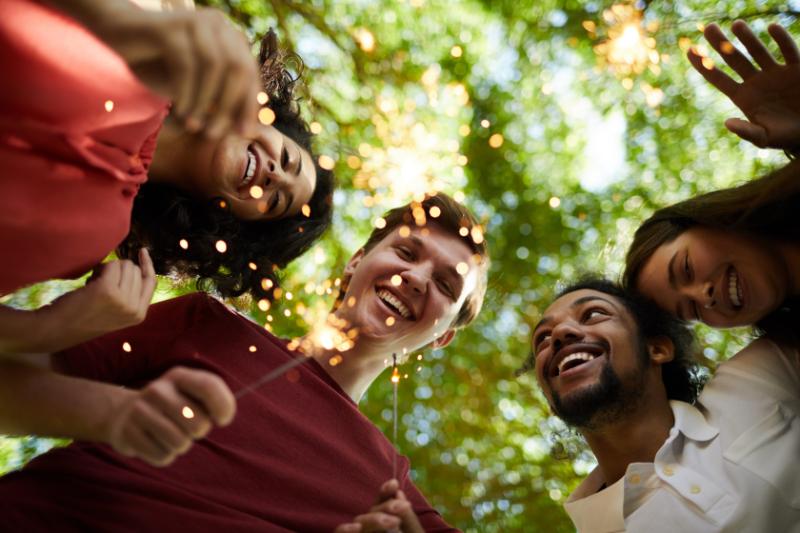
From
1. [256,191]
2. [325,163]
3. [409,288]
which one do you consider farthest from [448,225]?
[256,191]

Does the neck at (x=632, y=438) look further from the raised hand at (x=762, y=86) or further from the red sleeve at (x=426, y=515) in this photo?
the raised hand at (x=762, y=86)

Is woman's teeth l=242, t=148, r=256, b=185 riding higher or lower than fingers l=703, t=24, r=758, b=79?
lower

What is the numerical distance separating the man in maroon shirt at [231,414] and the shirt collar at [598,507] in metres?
0.63

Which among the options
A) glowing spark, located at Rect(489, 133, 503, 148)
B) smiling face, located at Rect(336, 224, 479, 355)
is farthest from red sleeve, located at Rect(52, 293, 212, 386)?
glowing spark, located at Rect(489, 133, 503, 148)

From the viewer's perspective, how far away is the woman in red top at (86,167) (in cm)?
146

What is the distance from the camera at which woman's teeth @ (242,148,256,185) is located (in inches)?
97.2

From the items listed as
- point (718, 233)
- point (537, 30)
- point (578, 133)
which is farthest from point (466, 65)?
point (718, 233)

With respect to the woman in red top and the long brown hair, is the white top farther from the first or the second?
the woman in red top

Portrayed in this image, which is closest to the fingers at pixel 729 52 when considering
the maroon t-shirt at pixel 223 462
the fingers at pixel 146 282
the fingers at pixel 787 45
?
the fingers at pixel 787 45

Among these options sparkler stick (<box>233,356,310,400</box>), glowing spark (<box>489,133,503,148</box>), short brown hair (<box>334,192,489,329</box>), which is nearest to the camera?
sparkler stick (<box>233,356,310,400</box>)

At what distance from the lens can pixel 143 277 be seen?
75.7 inches

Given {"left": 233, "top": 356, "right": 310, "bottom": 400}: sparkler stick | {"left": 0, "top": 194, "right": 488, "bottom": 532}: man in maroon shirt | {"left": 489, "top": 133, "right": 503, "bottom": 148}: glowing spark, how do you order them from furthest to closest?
{"left": 489, "top": 133, "right": 503, "bottom": 148}: glowing spark → {"left": 233, "top": 356, "right": 310, "bottom": 400}: sparkler stick → {"left": 0, "top": 194, "right": 488, "bottom": 532}: man in maroon shirt

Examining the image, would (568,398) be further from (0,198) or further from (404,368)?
(404,368)

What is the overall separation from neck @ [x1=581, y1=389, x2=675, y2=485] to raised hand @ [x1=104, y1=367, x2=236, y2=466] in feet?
5.91
